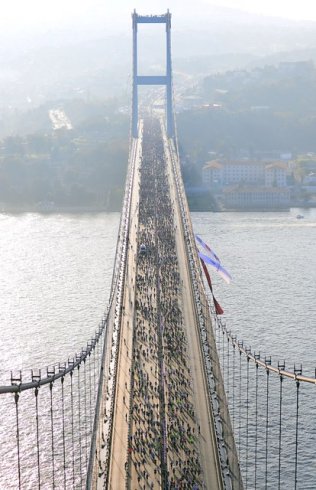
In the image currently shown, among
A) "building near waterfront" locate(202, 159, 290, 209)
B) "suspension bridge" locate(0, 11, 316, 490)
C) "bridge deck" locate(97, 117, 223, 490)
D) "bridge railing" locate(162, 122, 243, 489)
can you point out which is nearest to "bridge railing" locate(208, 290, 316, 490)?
"suspension bridge" locate(0, 11, 316, 490)

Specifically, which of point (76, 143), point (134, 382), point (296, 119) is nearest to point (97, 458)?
point (134, 382)

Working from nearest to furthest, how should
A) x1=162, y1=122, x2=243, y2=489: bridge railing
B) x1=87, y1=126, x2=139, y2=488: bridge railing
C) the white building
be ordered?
x1=87, y1=126, x2=139, y2=488: bridge railing, x1=162, y1=122, x2=243, y2=489: bridge railing, the white building

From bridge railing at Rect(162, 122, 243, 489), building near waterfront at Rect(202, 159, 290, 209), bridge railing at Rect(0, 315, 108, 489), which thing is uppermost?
building near waterfront at Rect(202, 159, 290, 209)

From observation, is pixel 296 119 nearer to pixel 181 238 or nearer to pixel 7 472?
pixel 181 238

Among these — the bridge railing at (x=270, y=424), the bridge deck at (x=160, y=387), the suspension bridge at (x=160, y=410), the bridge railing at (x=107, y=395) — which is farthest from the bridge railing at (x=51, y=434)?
the bridge railing at (x=270, y=424)

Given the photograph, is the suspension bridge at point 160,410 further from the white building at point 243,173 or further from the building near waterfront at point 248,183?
the white building at point 243,173

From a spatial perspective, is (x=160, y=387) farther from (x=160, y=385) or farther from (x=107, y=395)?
(x=107, y=395)

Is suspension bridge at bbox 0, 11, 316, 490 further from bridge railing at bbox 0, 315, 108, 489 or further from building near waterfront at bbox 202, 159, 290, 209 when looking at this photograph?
building near waterfront at bbox 202, 159, 290, 209
